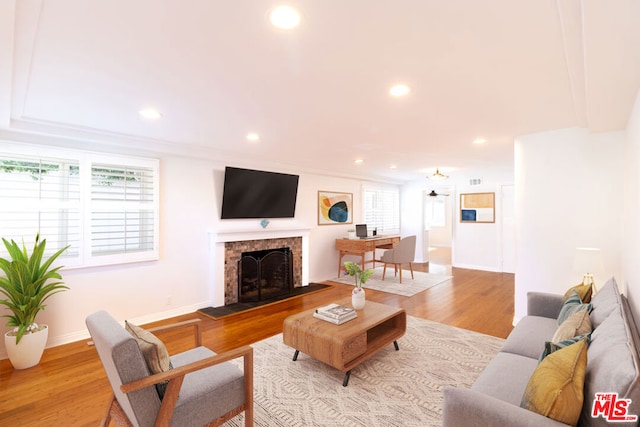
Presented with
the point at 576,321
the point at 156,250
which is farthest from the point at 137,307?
the point at 576,321

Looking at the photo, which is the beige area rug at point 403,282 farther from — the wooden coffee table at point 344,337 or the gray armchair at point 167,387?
the gray armchair at point 167,387

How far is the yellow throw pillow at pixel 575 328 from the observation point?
1665 millimetres

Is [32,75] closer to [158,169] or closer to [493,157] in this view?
[158,169]

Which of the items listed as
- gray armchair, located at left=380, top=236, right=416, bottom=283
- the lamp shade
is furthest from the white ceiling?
gray armchair, located at left=380, top=236, right=416, bottom=283

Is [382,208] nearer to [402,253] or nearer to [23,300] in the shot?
[402,253]

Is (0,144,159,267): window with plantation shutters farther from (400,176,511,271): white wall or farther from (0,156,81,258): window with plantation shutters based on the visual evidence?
(400,176,511,271): white wall

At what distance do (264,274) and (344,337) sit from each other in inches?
113

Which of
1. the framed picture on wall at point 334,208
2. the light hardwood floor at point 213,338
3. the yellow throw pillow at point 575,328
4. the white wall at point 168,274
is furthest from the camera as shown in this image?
the framed picture on wall at point 334,208

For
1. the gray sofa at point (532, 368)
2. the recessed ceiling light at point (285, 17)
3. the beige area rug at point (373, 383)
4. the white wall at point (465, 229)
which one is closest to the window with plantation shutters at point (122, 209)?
the beige area rug at point (373, 383)

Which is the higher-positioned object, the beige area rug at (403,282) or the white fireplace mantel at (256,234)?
the white fireplace mantel at (256,234)

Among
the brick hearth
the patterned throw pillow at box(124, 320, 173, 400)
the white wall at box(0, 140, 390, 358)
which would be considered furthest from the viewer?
the brick hearth

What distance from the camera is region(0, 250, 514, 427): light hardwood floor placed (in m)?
2.16

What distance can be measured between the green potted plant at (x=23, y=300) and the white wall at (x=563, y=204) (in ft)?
16.7

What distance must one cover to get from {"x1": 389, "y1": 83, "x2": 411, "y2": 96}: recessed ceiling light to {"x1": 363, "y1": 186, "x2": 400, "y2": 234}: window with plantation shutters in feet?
16.6
